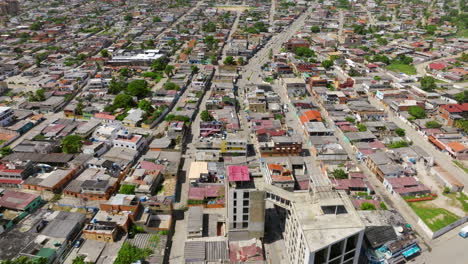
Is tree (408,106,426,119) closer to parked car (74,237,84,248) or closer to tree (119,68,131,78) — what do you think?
parked car (74,237,84,248)

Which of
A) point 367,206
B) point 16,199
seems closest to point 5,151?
point 16,199

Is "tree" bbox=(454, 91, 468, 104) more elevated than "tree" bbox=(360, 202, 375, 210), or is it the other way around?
"tree" bbox=(454, 91, 468, 104)

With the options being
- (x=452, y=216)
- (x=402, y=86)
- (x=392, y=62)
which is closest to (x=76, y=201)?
(x=452, y=216)

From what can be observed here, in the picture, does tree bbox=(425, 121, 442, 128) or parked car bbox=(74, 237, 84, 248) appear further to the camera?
tree bbox=(425, 121, 442, 128)

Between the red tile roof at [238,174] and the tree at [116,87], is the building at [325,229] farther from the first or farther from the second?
Answer: the tree at [116,87]

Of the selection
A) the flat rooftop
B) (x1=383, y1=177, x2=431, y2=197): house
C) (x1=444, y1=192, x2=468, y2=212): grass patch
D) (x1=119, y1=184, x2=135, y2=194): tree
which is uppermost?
the flat rooftop

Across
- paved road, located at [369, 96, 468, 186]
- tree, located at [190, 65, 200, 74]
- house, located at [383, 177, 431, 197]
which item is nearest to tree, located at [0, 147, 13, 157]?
tree, located at [190, 65, 200, 74]
